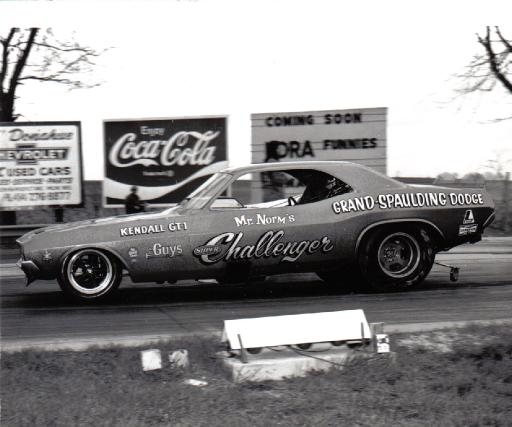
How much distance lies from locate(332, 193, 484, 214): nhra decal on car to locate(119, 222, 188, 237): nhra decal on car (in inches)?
63.4

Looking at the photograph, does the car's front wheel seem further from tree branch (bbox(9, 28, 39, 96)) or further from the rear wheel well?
tree branch (bbox(9, 28, 39, 96))

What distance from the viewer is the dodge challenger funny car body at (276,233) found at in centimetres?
809

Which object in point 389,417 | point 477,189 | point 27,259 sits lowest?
point 389,417

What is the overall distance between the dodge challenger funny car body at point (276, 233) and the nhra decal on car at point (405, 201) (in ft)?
0.03

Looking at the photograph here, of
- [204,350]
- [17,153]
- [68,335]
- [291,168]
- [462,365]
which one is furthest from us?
[17,153]

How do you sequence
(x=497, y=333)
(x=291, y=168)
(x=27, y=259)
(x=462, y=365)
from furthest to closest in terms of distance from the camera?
(x=291, y=168), (x=27, y=259), (x=497, y=333), (x=462, y=365)

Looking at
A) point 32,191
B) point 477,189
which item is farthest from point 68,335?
point 32,191

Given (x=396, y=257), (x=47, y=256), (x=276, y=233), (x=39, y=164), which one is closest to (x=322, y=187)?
(x=276, y=233)

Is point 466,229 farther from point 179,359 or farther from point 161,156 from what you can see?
point 161,156

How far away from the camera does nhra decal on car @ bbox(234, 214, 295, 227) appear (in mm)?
8273

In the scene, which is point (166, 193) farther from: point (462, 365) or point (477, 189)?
point (462, 365)

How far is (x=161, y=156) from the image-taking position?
17984 mm

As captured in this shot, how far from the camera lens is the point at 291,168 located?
866 cm

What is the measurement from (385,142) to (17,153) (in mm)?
Result: 7774
